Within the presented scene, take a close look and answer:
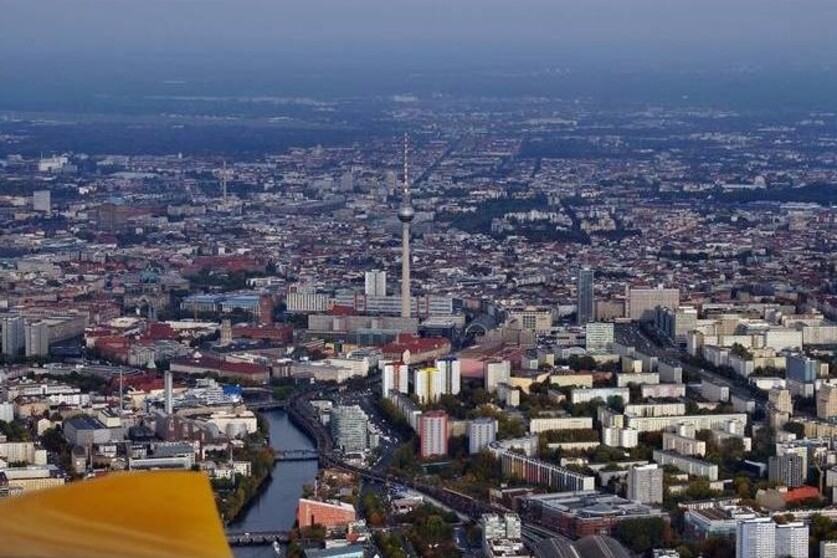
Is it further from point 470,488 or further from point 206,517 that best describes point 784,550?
point 206,517

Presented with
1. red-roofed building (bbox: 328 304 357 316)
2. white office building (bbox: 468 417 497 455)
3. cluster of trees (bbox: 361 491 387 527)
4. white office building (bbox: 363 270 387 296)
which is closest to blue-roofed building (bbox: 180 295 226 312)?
red-roofed building (bbox: 328 304 357 316)

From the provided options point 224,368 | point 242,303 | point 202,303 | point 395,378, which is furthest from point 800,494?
point 202,303

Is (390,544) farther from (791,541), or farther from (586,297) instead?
(586,297)

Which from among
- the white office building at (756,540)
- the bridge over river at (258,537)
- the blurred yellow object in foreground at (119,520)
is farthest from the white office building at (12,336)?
the blurred yellow object in foreground at (119,520)

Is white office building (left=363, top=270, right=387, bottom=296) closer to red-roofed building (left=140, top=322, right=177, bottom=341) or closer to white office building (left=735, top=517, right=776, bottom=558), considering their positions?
red-roofed building (left=140, top=322, right=177, bottom=341)

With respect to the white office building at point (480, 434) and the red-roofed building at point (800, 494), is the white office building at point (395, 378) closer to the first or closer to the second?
the white office building at point (480, 434)

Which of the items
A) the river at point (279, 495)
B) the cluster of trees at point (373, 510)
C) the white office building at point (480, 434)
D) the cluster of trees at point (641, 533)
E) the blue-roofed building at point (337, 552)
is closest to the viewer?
the blue-roofed building at point (337, 552)

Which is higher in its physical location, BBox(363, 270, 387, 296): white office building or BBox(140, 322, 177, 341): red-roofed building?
BBox(363, 270, 387, 296): white office building
